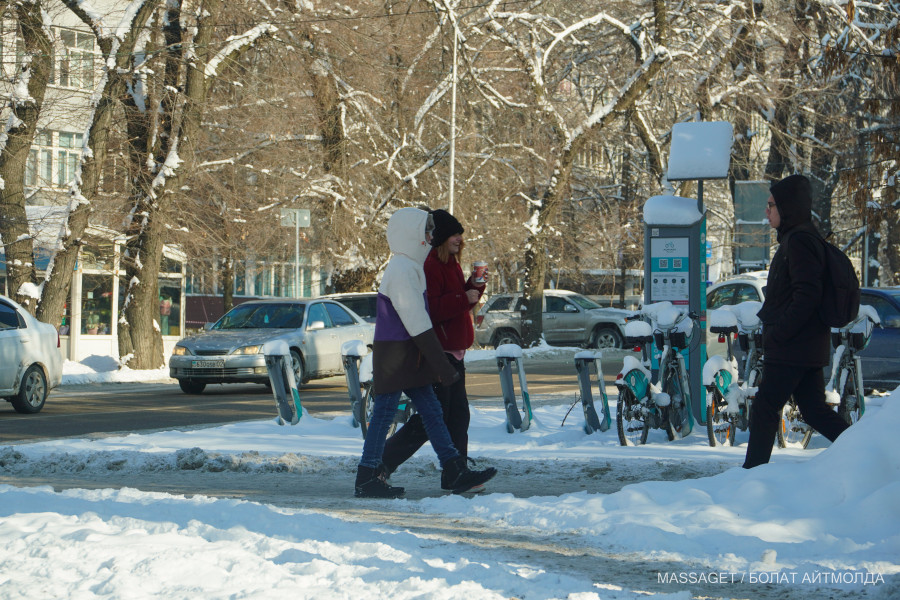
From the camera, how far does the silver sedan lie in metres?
17.8

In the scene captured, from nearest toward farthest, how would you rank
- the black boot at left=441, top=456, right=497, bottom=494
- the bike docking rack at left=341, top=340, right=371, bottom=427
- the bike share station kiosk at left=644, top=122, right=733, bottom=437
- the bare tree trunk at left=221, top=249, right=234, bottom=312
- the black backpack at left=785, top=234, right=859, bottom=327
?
the black backpack at left=785, top=234, right=859, bottom=327 < the black boot at left=441, top=456, right=497, bottom=494 < the bike docking rack at left=341, top=340, right=371, bottom=427 < the bike share station kiosk at left=644, top=122, right=733, bottom=437 < the bare tree trunk at left=221, top=249, right=234, bottom=312

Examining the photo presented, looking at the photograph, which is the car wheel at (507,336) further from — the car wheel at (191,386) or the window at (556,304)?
the car wheel at (191,386)

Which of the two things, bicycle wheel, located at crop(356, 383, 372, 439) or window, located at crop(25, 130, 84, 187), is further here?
window, located at crop(25, 130, 84, 187)

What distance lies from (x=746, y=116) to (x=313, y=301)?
1405 centimetres

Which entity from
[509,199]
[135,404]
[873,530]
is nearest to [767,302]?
[873,530]

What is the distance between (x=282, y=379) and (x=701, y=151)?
479cm

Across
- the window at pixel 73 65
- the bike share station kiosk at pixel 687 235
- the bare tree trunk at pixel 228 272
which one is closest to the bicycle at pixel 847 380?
the bike share station kiosk at pixel 687 235

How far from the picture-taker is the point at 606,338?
1212 inches

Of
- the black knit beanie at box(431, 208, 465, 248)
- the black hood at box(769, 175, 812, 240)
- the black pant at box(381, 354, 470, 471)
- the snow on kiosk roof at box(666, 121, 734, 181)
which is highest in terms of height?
the snow on kiosk roof at box(666, 121, 734, 181)

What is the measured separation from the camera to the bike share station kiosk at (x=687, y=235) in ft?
35.0

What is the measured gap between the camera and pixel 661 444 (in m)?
9.50

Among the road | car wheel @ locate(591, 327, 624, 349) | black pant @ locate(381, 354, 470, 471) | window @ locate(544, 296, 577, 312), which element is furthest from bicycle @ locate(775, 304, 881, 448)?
window @ locate(544, 296, 577, 312)

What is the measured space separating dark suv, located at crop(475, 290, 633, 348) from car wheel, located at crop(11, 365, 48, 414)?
16.8m

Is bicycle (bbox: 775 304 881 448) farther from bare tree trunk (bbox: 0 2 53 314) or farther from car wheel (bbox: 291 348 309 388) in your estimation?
bare tree trunk (bbox: 0 2 53 314)
